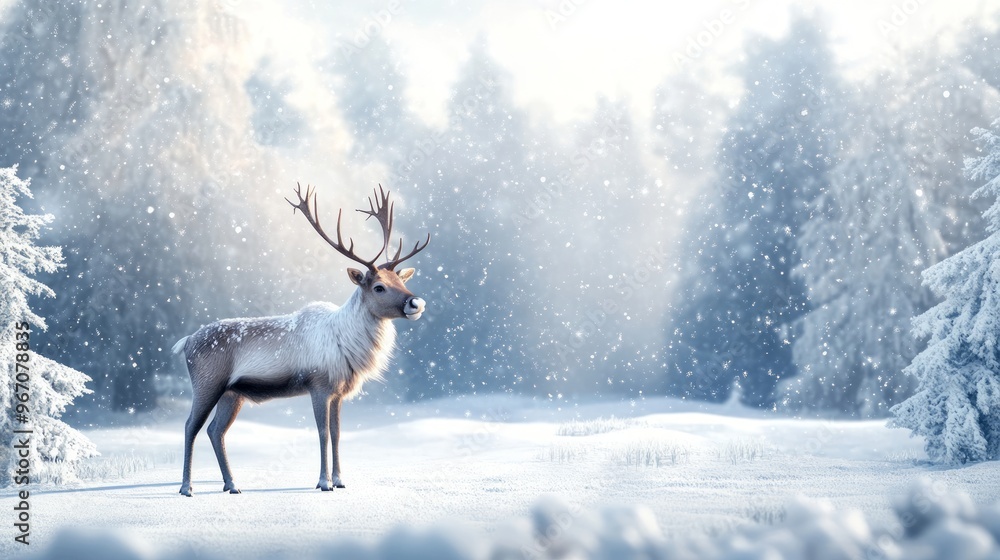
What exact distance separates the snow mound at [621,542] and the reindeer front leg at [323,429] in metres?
2.72

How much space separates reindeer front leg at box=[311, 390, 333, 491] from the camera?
536 cm

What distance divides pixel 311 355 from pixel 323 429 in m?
0.50

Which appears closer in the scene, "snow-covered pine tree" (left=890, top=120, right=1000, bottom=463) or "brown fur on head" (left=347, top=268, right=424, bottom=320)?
"brown fur on head" (left=347, top=268, right=424, bottom=320)

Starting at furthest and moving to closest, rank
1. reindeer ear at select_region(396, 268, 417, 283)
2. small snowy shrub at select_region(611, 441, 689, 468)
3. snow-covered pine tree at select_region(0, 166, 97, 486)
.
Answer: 1. small snowy shrub at select_region(611, 441, 689, 468)
2. snow-covered pine tree at select_region(0, 166, 97, 486)
3. reindeer ear at select_region(396, 268, 417, 283)

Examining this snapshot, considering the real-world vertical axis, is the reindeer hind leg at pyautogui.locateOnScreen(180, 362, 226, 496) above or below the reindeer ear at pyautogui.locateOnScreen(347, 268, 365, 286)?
below

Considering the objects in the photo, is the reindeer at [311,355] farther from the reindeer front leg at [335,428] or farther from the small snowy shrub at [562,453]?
the small snowy shrub at [562,453]

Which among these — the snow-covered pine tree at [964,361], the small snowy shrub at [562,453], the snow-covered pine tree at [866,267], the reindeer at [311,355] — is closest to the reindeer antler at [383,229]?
the reindeer at [311,355]

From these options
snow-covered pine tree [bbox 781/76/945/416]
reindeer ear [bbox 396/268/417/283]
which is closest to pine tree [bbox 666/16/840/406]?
snow-covered pine tree [bbox 781/76/945/416]

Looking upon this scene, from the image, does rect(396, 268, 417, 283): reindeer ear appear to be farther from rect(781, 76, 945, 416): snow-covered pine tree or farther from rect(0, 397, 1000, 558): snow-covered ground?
rect(781, 76, 945, 416): snow-covered pine tree

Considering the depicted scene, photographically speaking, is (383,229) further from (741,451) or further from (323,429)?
(741,451)

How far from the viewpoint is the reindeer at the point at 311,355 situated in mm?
5484

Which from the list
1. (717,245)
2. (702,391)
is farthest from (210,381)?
(717,245)

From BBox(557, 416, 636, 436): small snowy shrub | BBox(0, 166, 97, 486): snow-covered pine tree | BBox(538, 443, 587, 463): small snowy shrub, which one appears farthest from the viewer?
BBox(557, 416, 636, 436): small snowy shrub

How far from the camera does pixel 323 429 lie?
539 cm
